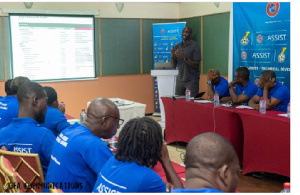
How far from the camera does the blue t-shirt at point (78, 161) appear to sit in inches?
72.1

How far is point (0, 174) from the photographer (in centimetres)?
196

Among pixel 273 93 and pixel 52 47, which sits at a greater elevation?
pixel 52 47

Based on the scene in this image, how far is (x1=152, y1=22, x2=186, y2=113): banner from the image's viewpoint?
24.4 ft

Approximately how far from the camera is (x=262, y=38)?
5.32 m

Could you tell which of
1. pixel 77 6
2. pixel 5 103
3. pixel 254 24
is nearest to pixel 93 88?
pixel 77 6

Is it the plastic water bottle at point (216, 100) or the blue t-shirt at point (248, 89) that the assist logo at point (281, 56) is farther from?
the plastic water bottle at point (216, 100)

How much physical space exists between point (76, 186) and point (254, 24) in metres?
4.35

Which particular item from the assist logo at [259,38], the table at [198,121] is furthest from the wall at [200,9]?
the table at [198,121]

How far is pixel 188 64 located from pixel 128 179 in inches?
185

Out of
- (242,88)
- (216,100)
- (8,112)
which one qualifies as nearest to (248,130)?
(216,100)

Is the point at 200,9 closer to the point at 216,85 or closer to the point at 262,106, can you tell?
the point at 216,85

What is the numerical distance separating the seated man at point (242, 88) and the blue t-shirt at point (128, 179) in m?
3.26

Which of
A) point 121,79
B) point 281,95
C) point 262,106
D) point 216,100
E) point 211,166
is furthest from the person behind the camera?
point 121,79

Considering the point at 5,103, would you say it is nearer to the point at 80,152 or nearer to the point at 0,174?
the point at 0,174
